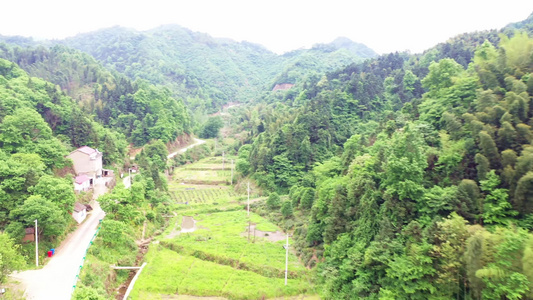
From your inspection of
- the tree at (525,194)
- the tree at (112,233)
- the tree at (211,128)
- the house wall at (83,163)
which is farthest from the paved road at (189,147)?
the tree at (525,194)

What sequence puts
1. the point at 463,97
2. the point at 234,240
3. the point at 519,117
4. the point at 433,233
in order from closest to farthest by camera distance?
Result: the point at 433,233, the point at 519,117, the point at 463,97, the point at 234,240

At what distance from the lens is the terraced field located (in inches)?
936

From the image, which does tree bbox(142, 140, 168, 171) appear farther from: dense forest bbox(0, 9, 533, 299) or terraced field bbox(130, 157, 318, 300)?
terraced field bbox(130, 157, 318, 300)

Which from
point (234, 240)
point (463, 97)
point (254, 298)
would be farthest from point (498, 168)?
point (234, 240)

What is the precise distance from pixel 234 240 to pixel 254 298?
8540mm

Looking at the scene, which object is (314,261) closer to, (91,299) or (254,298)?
(254,298)

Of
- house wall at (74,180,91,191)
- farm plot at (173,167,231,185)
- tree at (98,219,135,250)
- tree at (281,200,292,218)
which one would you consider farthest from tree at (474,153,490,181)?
farm plot at (173,167,231,185)

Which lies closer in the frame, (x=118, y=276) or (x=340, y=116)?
(x=118, y=276)

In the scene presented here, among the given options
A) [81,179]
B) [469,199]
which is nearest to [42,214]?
[81,179]

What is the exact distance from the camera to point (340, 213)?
1053 inches

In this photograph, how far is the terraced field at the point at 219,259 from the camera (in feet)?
78.0

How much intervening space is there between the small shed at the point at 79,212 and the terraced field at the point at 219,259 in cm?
612

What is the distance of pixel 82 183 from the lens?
33250mm

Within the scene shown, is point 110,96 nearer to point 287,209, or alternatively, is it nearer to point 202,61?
point 287,209
